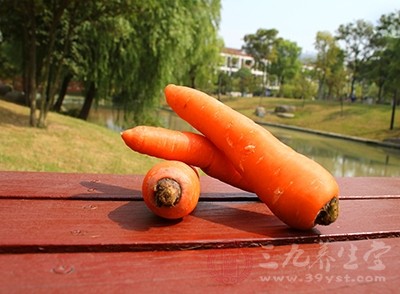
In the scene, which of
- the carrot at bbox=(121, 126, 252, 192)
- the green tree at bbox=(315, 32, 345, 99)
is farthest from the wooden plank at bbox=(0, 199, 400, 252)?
the green tree at bbox=(315, 32, 345, 99)

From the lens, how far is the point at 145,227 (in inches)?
40.8

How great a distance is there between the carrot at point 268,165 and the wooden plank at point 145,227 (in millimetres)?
77

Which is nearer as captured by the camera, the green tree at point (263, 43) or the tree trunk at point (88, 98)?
the tree trunk at point (88, 98)

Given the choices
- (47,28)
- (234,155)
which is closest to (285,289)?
(234,155)

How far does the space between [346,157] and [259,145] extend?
1451 centimetres

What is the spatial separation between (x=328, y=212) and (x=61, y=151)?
6.58m

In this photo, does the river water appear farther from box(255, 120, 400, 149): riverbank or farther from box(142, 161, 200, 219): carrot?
box(142, 161, 200, 219): carrot

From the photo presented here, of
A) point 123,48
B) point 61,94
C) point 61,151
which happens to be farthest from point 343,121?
point 61,151

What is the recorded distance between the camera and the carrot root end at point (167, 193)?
39.8 inches

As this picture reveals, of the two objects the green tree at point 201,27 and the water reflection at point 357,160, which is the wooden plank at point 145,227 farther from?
the green tree at point 201,27

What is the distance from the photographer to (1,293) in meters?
0.70

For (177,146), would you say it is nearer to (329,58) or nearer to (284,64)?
(329,58)

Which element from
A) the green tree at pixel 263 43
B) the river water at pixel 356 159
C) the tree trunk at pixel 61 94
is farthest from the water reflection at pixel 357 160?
the green tree at pixel 263 43

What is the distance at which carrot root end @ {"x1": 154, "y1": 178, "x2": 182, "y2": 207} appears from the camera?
3.31 ft
